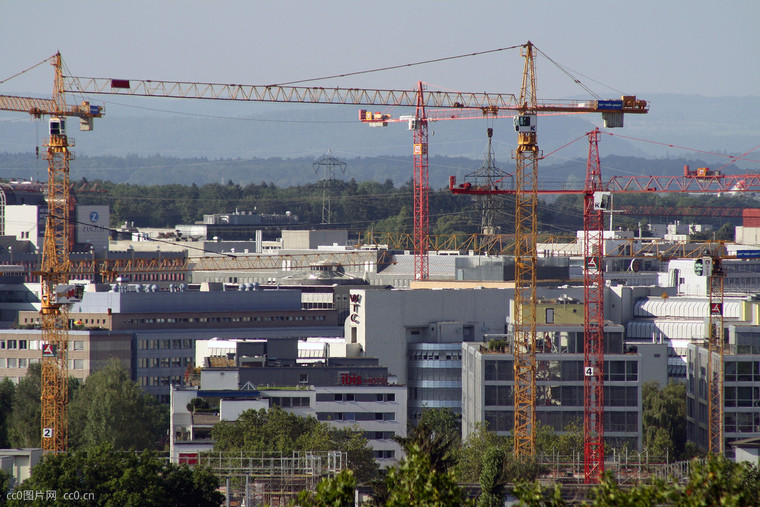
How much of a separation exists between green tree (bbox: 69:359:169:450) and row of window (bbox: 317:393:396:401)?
1230cm

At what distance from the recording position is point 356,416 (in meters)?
76.0

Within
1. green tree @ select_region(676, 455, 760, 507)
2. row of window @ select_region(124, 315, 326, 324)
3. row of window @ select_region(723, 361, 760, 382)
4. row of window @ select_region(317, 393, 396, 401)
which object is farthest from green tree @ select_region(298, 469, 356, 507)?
row of window @ select_region(124, 315, 326, 324)

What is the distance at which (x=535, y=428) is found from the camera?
7206 cm

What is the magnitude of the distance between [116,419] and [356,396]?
605 inches

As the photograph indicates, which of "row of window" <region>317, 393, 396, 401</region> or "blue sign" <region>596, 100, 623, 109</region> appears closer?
"row of window" <region>317, 393, 396, 401</region>

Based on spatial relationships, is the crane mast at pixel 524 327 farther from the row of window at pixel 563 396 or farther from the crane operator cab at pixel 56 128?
the crane operator cab at pixel 56 128

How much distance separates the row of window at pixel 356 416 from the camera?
75.8 meters

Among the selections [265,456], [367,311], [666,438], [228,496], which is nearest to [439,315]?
[367,311]

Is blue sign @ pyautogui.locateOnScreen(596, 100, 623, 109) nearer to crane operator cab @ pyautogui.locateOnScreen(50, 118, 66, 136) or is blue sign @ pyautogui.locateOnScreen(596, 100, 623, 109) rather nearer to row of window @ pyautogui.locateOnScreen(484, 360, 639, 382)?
row of window @ pyautogui.locateOnScreen(484, 360, 639, 382)

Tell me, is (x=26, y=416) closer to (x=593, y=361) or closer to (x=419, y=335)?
(x=419, y=335)

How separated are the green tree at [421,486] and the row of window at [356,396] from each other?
48.8 metres

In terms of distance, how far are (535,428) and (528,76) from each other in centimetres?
2090

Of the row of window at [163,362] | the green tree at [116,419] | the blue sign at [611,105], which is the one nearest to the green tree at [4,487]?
the green tree at [116,419]

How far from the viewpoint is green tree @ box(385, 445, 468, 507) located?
26.2 m
